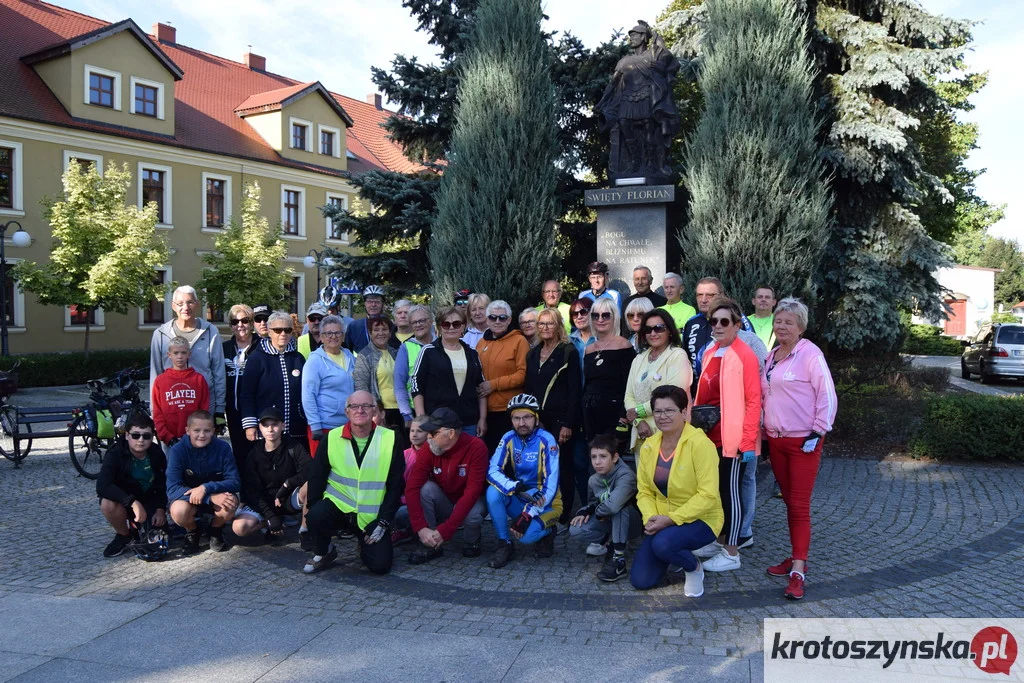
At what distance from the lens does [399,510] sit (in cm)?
603

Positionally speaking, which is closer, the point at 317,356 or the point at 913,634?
the point at 913,634

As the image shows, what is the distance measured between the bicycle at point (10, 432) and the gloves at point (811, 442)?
29.1 feet

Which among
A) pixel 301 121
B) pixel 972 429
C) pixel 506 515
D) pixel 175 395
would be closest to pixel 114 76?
pixel 301 121

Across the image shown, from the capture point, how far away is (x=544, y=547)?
575cm

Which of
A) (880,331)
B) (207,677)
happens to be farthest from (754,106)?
(207,677)

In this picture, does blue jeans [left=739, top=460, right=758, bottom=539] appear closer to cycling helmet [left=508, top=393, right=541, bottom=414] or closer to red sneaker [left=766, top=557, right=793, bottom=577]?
red sneaker [left=766, top=557, right=793, bottom=577]

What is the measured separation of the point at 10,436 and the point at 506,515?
7.45 m

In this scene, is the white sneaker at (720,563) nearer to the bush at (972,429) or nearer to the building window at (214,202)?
the bush at (972,429)

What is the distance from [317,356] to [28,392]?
16733mm

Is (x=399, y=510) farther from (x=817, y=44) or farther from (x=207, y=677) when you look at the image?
(x=817, y=44)

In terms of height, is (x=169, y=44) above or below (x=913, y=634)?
above

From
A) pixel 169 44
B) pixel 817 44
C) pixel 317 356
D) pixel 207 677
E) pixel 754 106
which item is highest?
pixel 169 44

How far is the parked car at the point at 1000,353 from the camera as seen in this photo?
65.5 feet

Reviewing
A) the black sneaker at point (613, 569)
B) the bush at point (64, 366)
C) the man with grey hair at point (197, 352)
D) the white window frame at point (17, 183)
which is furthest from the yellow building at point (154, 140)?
the black sneaker at point (613, 569)
